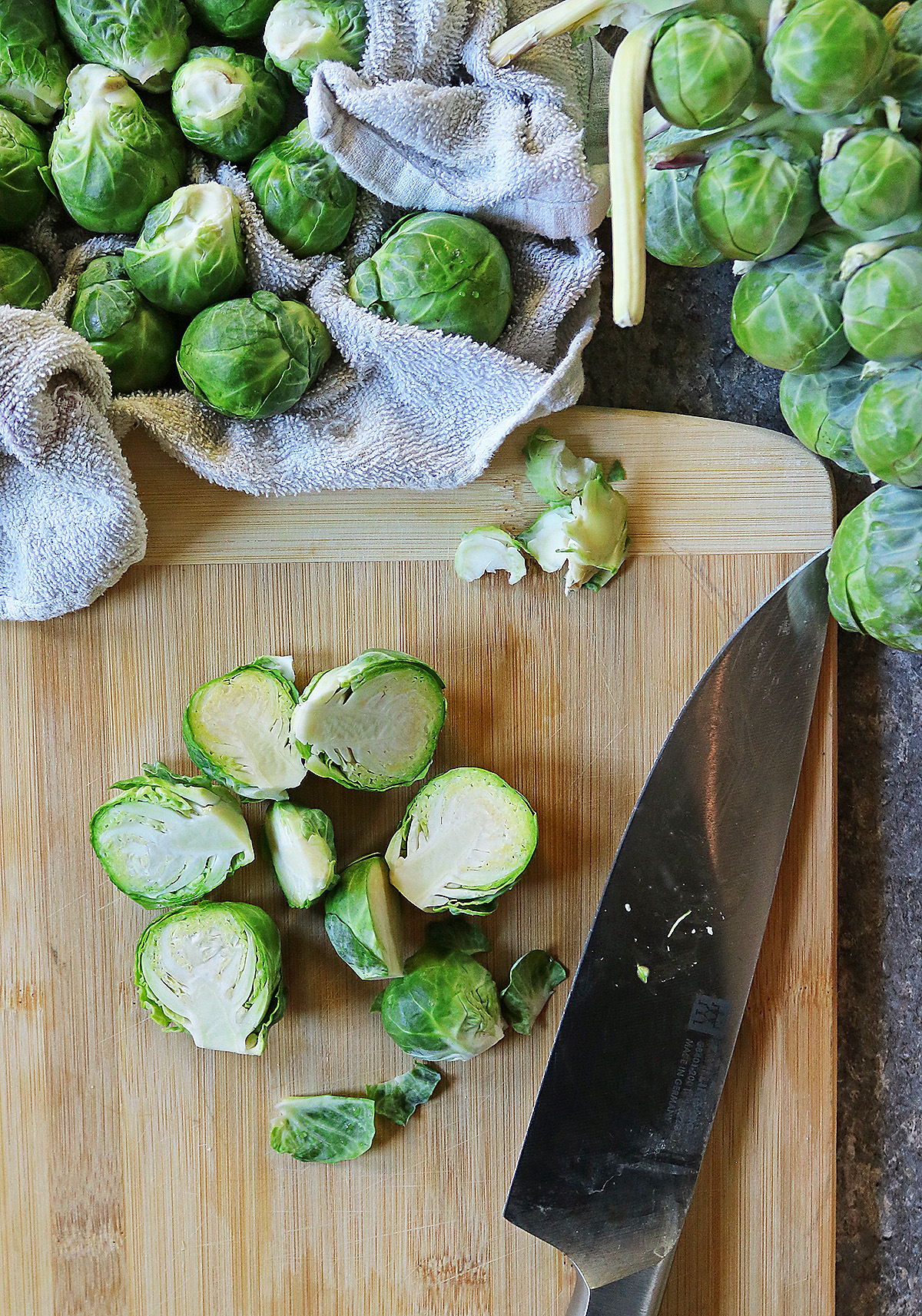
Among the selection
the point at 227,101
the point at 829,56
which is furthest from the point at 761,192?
the point at 227,101

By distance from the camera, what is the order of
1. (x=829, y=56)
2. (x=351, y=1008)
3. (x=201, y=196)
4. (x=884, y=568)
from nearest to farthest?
(x=829, y=56)
(x=884, y=568)
(x=201, y=196)
(x=351, y=1008)

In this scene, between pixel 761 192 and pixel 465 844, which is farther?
pixel 465 844

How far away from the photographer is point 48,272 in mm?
1249

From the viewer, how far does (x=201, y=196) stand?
46.8 inches

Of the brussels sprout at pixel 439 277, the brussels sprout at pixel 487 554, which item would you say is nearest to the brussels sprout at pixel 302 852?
the brussels sprout at pixel 487 554

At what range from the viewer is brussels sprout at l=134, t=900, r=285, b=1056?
4.00ft

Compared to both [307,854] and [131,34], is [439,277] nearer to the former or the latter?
[131,34]

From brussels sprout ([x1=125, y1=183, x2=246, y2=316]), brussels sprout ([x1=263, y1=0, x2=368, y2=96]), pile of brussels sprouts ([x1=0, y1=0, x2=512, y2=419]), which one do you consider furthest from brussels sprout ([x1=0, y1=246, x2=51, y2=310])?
brussels sprout ([x1=263, y1=0, x2=368, y2=96])

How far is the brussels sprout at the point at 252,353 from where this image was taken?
114 centimetres

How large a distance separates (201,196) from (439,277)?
0.31 m

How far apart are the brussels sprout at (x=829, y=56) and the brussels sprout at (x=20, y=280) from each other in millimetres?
849

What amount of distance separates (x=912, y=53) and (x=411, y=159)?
0.53m

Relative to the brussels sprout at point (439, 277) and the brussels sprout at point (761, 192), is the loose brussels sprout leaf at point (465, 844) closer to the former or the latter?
the brussels sprout at point (439, 277)

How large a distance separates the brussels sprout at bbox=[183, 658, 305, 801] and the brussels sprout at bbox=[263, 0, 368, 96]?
70 cm
